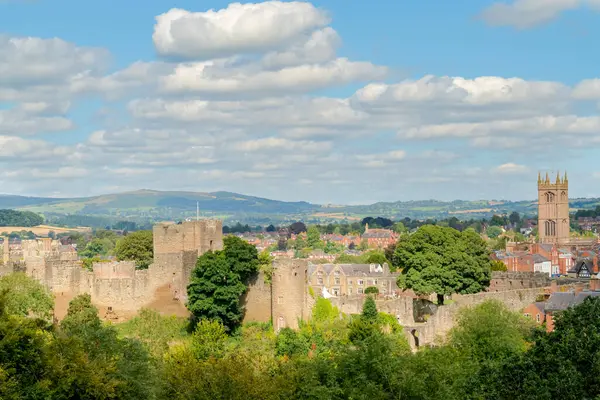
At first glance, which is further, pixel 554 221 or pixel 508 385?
pixel 554 221

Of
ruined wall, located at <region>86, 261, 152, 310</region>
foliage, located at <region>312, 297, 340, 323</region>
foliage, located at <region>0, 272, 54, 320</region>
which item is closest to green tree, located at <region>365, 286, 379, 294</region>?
foliage, located at <region>312, 297, 340, 323</region>

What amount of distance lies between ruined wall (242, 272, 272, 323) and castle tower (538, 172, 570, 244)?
10950 centimetres

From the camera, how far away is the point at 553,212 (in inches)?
6275

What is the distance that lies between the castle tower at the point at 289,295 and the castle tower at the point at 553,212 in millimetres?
110041

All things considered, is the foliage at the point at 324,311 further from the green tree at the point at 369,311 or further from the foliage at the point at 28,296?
the foliage at the point at 28,296

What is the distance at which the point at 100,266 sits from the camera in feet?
189

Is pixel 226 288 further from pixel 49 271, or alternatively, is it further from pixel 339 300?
pixel 49 271

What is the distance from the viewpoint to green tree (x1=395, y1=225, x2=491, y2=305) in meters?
60.5

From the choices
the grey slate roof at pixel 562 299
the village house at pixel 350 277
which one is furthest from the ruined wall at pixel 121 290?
the village house at pixel 350 277

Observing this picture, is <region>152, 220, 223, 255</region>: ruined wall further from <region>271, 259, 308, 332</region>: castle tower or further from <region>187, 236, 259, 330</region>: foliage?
<region>271, 259, 308, 332</region>: castle tower

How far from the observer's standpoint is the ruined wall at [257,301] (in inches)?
2105

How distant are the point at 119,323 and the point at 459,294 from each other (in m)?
19.9

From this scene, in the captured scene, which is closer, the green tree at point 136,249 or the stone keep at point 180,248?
the stone keep at point 180,248

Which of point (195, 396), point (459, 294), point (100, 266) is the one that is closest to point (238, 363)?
point (195, 396)
